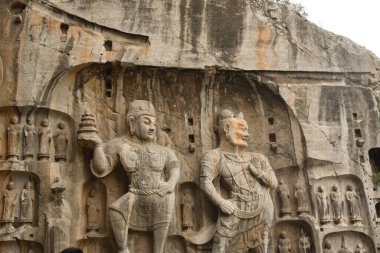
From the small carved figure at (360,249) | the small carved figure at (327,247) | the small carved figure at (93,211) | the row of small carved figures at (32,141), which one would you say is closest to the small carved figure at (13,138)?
the row of small carved figures at (32,141)

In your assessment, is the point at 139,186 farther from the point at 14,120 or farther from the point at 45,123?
the point at 14,120

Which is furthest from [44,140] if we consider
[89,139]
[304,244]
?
[304,244]

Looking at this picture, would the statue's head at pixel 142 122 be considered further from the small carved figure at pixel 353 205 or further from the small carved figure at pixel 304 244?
the small carved figure at pixel 353 205

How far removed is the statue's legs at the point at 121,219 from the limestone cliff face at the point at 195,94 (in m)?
0.25

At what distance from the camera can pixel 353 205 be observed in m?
9.45

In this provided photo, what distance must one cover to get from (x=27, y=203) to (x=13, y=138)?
96 centimetres

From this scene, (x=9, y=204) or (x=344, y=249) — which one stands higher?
(x=9, y=204)

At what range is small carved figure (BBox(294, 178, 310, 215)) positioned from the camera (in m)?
9.31

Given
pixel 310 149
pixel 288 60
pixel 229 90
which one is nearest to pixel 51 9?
pixel 229 90

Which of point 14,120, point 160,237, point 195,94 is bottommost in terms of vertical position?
point 160,237

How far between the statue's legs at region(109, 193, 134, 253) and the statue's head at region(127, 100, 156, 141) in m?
1.04

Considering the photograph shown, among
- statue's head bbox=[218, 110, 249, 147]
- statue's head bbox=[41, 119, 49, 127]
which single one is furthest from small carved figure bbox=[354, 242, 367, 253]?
statue's head bbox=[41, 119, 49, 127]

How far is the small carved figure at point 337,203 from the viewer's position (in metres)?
9.36

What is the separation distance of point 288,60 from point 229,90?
1.11 meters
